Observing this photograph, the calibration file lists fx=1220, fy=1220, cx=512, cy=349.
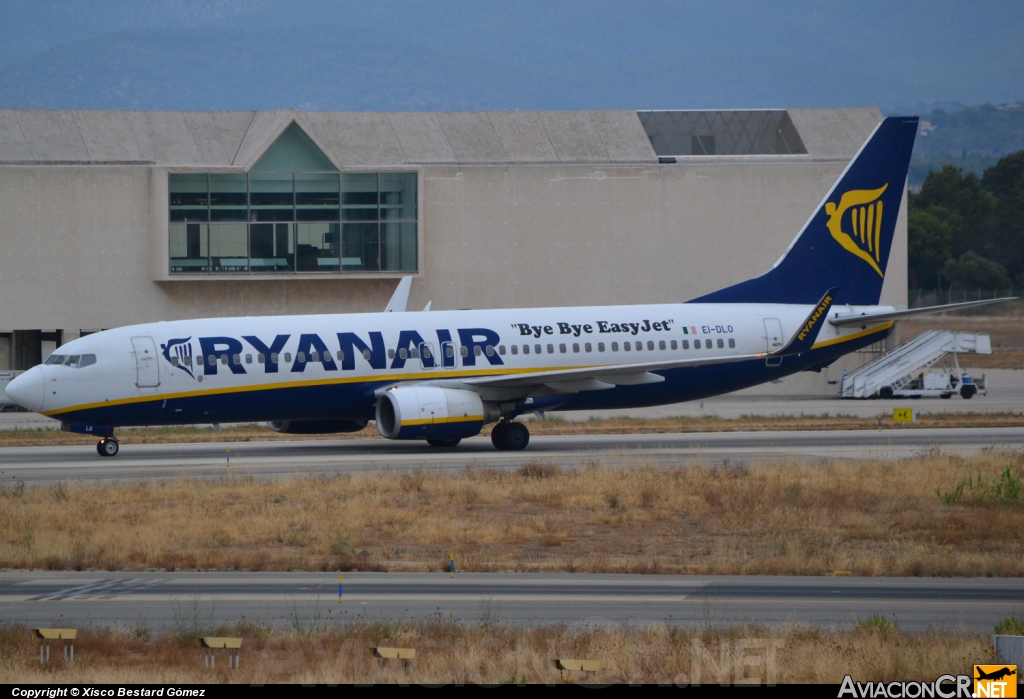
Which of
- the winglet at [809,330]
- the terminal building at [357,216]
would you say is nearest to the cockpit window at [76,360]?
the winglet at [809,330]

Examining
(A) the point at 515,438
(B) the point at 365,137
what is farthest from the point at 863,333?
(B) the point at 365,137

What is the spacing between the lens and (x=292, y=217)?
53.4 metres

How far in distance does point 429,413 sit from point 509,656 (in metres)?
20.1

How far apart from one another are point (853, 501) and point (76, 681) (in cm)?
1560

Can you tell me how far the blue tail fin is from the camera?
3850cm

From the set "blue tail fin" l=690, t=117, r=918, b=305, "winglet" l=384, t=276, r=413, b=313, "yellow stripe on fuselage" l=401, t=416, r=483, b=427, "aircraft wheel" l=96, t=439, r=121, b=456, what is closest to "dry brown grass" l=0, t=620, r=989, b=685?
"yellow stripe on fuselage" l=401, t=416, r=483, b=427

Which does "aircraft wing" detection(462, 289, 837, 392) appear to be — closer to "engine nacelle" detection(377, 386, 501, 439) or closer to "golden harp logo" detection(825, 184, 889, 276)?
"engine nacelle" detection(377, 386, 501, 439)

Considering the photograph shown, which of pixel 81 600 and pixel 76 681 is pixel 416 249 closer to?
pixel 81 600

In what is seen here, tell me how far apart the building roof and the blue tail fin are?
1882cm

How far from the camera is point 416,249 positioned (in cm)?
5444

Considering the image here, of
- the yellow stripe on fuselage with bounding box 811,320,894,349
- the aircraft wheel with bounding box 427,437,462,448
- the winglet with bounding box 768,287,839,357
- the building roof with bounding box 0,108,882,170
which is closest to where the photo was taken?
the aircraft wheel with bounding box 427,437,462,448

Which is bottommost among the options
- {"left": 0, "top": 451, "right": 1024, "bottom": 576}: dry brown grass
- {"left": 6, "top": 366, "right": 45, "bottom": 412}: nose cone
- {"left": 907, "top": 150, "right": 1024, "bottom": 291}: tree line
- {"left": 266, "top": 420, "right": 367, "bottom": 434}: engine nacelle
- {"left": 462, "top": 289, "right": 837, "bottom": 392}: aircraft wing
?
{"left": 0, "top": 451, "right": 1024, "bottom": 576}: dry brown grass

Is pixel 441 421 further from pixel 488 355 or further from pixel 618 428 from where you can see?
pixel 618 428

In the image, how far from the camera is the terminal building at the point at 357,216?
5247 centimetres
